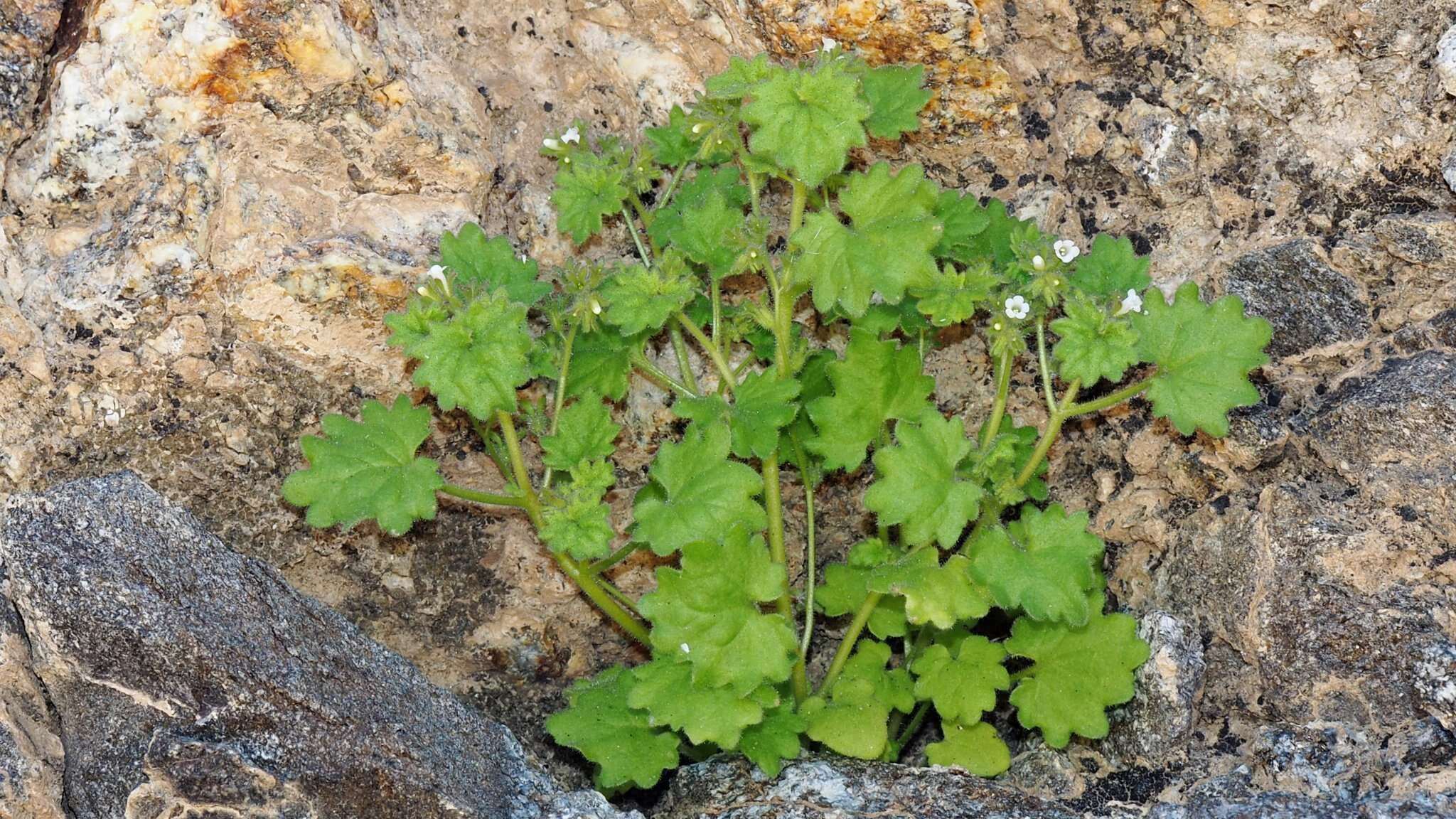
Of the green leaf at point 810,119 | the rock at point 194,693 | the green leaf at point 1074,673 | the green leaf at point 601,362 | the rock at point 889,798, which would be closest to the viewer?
the rock at point 194,693

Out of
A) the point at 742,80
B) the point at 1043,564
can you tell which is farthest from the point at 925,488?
the point at 742,80

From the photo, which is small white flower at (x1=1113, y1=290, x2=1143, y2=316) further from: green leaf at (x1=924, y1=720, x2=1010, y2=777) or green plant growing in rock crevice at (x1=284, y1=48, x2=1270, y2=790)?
green leaf at (x1=924, y1=720, x2=1010, y2=777)

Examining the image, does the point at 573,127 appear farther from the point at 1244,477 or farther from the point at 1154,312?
the point at 1244,477

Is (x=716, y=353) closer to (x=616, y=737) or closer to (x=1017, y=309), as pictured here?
(x=1017, y=309)

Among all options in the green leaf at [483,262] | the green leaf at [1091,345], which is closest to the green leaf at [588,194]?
the green leaf at [483,262]

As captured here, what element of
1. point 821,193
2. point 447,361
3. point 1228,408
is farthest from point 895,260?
point 447,361

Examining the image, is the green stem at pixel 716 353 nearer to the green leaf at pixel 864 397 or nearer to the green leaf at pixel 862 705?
the green leaf at pixel 864 397

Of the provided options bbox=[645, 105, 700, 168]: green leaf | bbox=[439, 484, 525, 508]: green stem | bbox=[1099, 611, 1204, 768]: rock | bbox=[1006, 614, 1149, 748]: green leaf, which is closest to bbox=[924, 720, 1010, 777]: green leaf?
bbox=[1006, 614, 1149, 748]: green leaf
